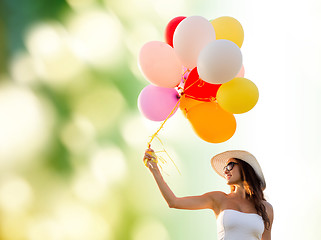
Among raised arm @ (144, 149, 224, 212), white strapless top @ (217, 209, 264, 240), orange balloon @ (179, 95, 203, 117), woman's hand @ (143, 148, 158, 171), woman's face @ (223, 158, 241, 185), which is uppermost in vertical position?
orange balloon @ (179, 95, 203, 117)

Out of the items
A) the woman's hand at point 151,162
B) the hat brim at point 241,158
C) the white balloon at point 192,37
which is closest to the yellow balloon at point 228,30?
the white balloon at point 192,37

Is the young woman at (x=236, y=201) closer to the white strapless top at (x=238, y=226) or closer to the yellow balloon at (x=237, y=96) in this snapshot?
the white strapless top at (x=238, y=226)

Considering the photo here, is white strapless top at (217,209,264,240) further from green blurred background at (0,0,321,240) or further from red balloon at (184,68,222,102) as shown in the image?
green blurred background at (0,0,321,240)

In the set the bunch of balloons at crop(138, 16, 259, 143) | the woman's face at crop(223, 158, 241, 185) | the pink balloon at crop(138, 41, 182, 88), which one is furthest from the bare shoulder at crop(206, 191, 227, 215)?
the pink balloon at crop(138, 41, 182, 88)

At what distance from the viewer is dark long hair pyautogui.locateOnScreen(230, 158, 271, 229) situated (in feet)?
5.79

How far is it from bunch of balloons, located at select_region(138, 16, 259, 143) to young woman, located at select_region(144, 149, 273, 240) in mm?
175

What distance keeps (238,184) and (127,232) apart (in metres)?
1.14

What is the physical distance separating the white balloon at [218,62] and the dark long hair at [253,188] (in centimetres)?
45

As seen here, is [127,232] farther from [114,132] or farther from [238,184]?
[238,184]

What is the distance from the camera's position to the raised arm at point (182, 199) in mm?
1608

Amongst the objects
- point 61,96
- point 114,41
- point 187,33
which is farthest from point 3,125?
point 187,33

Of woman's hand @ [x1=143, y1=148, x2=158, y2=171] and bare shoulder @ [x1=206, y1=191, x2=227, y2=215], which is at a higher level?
woman's hand @ [x1=143, y1=148, x2=158, y2=171]

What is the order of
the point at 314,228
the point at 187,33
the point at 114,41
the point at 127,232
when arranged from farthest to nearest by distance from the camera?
the point at 114,41 < the point at 127,232 < the point at 314,228 < the point at 187,33

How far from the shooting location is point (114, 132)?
2.83m
